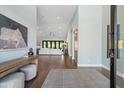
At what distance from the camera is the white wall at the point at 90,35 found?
6.48 m

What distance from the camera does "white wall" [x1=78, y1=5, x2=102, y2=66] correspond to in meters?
6.48

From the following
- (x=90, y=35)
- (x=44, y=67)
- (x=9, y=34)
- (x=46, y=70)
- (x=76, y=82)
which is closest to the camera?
(x=9, y=34)

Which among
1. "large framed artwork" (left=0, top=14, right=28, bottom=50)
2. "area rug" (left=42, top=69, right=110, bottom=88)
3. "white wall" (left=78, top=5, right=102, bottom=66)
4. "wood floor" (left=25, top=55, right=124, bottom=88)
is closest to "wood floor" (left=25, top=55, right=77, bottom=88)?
"wood floor" (left=25, top=55, right=124, bottom=88)

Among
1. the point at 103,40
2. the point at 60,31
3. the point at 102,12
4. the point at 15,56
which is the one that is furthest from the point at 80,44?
the point at 60,31

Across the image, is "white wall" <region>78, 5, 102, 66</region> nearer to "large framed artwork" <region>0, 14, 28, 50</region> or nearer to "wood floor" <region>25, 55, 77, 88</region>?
"wood floor" <region>25, 55, 77, 88</region>

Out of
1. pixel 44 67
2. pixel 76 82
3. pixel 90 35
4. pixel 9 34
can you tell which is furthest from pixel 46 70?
pixel 90 35

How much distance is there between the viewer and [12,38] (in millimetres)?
3414

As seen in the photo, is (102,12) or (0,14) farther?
(102,12)

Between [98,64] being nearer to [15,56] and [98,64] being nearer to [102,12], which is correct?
[102,12]

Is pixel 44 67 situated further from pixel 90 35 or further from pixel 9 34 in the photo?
pixel 9 34

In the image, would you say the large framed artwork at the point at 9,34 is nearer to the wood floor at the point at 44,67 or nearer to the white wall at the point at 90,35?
the wood floor at the point at 44,67

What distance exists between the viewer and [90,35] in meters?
6.52

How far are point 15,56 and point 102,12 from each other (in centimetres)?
471

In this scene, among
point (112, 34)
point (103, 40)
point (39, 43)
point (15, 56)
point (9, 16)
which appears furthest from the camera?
point (39, 43)
